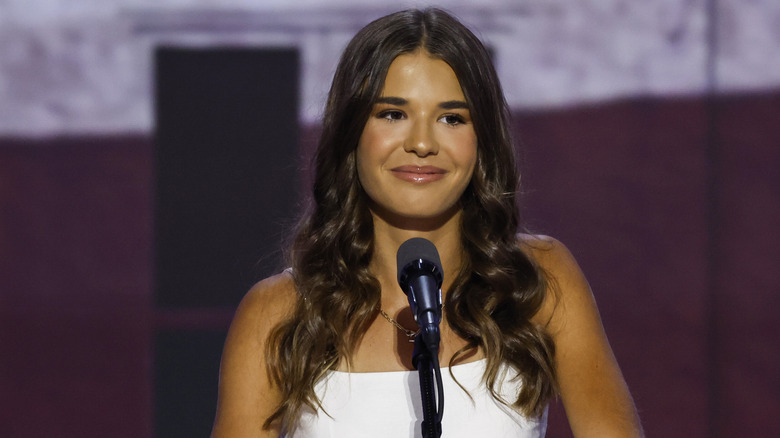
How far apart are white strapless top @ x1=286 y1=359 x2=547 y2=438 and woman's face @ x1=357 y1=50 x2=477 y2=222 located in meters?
0.41

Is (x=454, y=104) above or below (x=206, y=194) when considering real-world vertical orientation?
above

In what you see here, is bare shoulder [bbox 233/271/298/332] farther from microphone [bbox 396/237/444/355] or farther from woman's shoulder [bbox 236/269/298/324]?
microphone [bbox 396/237/444/355]

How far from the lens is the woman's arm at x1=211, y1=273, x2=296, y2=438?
2.23m

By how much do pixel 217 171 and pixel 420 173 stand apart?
154 cm

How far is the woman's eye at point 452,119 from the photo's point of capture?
84.2 inches

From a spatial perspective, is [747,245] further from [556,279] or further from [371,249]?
[371,249]

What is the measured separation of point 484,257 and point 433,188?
293 mm

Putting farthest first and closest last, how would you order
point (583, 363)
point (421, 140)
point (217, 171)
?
point (217, 171)
point (583, 363)
point (421, 140)

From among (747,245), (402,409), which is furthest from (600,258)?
(402,409)

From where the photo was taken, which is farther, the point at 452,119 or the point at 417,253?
the point at 452,119

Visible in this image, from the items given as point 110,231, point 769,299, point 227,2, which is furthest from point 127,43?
point 769,299

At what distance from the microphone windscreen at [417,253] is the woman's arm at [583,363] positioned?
803 millimetres

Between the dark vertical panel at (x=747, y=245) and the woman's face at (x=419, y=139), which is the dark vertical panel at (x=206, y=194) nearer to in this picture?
the woman's face at (x=419, y=139)

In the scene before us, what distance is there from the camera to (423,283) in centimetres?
145
